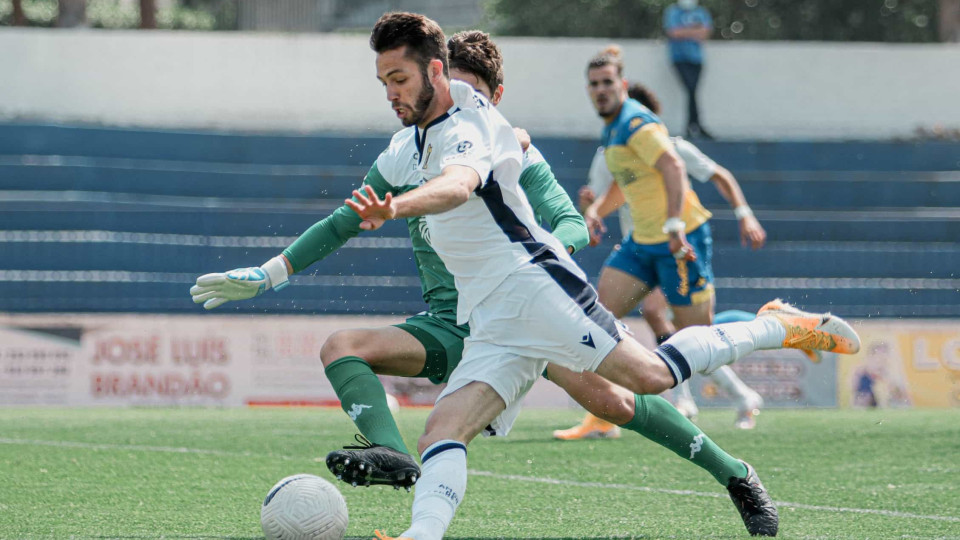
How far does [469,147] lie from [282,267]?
113 centimetres

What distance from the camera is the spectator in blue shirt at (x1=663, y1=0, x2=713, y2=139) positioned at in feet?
60.4

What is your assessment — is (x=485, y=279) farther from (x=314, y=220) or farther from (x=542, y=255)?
(x=314, y=220)

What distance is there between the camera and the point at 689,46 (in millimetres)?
18625

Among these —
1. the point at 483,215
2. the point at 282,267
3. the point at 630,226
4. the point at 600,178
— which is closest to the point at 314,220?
the point at 600,178

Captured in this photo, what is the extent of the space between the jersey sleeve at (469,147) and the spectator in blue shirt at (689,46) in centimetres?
1468

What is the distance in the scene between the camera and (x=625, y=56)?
18.6 m

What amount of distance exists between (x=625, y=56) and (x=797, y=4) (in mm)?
9418

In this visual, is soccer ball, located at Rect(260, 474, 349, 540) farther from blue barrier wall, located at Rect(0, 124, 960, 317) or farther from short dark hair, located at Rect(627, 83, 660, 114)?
blue barrier wall, located at Rect(0, 124, 960, 317)

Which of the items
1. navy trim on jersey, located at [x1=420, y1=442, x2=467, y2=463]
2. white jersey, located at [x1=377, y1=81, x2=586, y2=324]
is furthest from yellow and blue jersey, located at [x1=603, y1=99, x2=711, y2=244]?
navy trim on jersey, located at [x1=420, y1=442, x2=467, y2=463]

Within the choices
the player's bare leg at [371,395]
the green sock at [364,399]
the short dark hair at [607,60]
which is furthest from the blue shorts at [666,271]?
the green sock at [364,399]

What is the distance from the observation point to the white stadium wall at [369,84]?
1794cm

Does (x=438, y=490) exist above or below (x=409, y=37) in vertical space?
below

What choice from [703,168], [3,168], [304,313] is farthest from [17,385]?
[703,168]

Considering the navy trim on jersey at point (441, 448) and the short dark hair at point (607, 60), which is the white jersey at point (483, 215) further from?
the short dark hair at point (607, 60)
